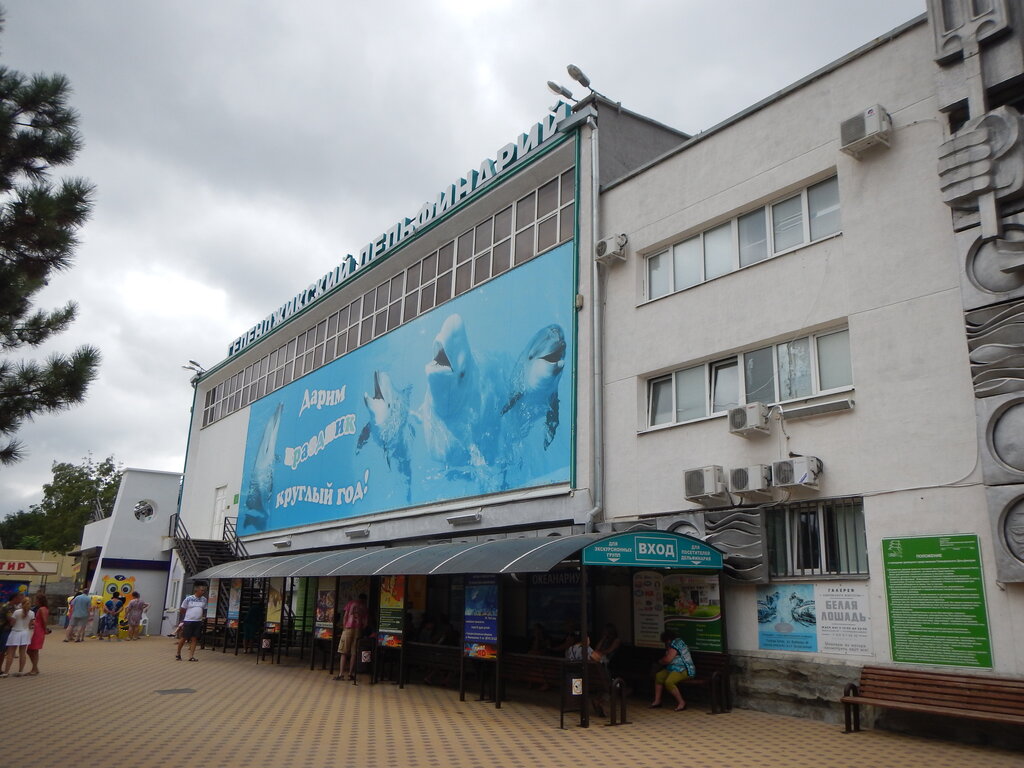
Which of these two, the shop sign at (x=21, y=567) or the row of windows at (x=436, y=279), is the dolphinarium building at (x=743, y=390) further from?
the shop sign at (x=21, y=567)

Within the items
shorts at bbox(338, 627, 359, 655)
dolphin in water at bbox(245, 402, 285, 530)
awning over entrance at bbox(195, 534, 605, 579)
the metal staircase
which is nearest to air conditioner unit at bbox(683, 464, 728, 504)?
awning over entrance at bbox(195, 534, 605, 579)

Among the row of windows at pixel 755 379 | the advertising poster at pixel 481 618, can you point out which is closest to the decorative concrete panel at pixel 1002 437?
the row of windows at pixel 755 379

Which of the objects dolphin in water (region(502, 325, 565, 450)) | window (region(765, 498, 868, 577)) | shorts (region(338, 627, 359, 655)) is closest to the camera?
window (region(765, 498, 868, 577))

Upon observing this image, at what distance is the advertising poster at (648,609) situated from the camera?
13.5 m

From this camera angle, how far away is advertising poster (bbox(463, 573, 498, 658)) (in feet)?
44.7

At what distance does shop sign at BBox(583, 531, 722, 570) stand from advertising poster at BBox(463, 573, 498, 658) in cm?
288

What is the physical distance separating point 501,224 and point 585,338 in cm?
513

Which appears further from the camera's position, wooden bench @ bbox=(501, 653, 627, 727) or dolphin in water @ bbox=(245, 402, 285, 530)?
dolphin in water @ bbox=(245, 402, 285, 530)

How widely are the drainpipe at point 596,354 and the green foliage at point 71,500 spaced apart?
1986 inches

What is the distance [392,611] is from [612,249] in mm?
8296

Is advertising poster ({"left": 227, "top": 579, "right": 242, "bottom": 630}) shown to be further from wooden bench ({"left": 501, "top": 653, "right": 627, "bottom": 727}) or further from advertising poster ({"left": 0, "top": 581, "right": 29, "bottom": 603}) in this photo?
wooden bench ({"left": 501, "top": 653, "right": 627, "bottom": 727})

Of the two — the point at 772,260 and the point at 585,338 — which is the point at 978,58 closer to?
the point at 772,260

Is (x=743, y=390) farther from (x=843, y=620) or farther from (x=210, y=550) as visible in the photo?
(x=210, y=550)

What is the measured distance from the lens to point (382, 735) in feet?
34.2
